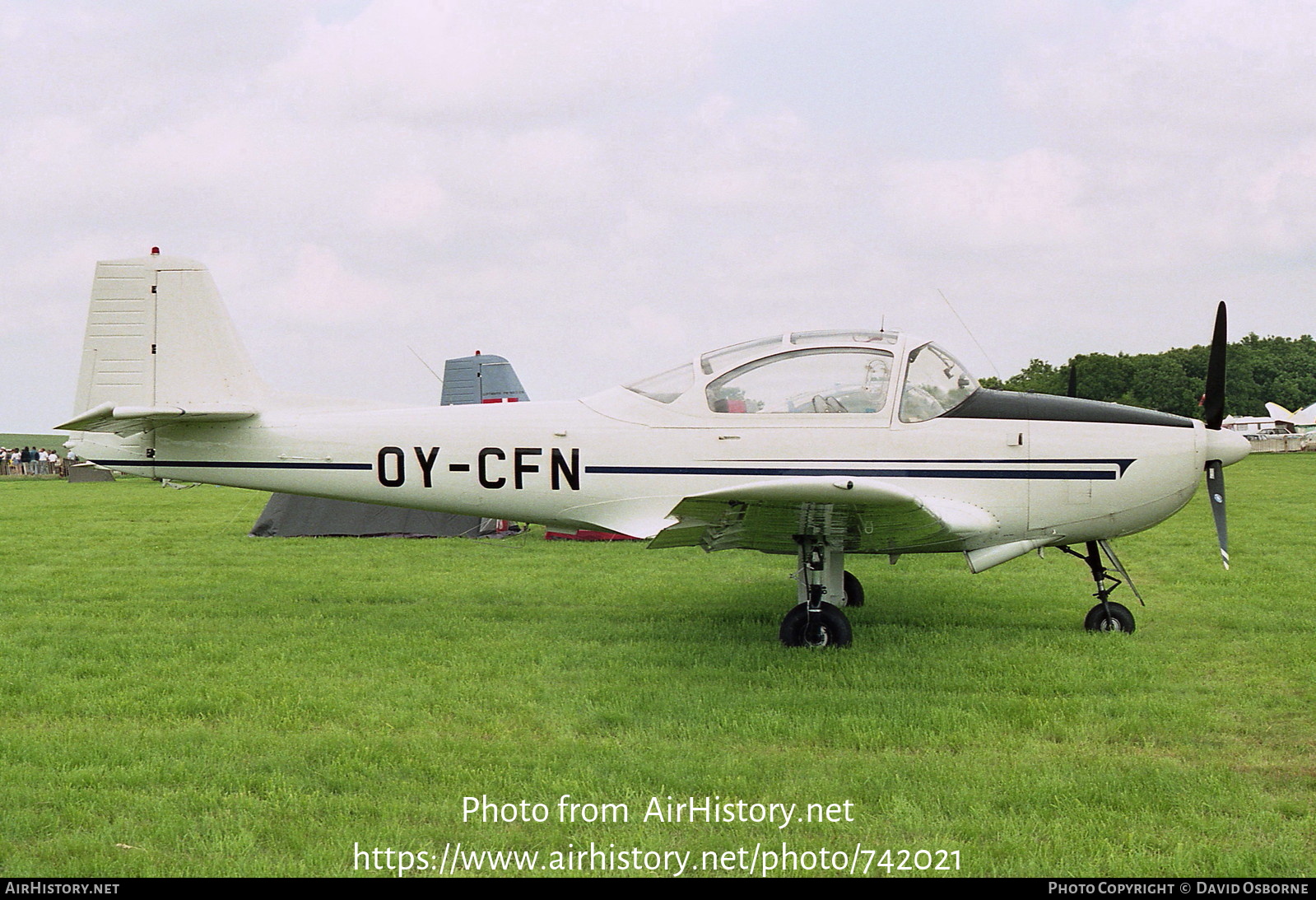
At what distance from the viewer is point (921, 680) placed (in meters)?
5.76

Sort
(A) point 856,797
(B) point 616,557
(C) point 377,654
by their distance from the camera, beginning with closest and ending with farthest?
(A) point 856,797 → (C) point 377,654 → (B) point 616,557

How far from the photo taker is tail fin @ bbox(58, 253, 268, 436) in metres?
7.68

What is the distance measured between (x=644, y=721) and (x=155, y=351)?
5.10 m

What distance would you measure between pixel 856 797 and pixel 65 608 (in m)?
7.04

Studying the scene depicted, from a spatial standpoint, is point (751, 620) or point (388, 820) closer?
point (388, 820)

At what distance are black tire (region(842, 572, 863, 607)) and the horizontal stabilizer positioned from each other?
4841mm

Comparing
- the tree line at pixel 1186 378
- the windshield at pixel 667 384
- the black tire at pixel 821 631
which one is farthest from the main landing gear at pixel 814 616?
the tree line at pixel 1186 378

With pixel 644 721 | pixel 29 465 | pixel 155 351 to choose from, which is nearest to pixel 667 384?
pixel 644 721

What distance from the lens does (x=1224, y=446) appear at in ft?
22.6

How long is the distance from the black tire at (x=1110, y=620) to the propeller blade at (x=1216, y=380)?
1414mm

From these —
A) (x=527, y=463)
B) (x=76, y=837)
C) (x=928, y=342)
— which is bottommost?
(x=76, y=837)

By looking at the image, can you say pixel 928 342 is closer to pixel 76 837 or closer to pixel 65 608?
pixel 76 837

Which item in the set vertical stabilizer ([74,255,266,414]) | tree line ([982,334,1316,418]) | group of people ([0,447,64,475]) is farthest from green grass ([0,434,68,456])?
vertical stabilizer ([74,255,266,414])

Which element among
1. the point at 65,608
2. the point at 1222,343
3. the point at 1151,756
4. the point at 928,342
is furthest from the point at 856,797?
the point at 65,608
